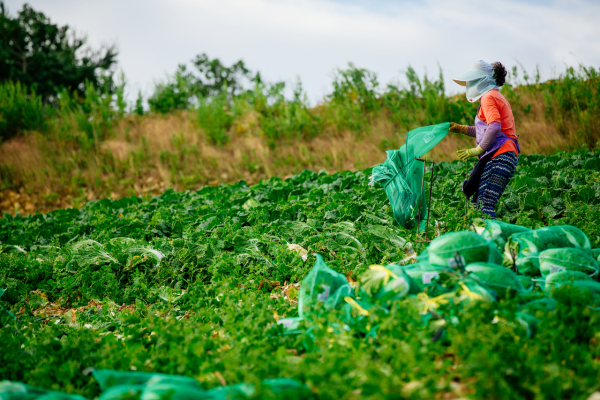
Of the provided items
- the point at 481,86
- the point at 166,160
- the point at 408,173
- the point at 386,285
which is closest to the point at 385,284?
the point at 386,285

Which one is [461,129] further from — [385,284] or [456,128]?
[385,284]

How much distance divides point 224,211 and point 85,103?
32.7ft

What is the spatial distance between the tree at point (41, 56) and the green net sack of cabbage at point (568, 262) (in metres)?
23.9

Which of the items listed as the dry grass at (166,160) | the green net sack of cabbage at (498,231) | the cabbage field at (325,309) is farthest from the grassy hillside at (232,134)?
the green net sack of cabbage at (498,231)

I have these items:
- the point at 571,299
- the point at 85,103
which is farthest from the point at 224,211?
the point at 85,103

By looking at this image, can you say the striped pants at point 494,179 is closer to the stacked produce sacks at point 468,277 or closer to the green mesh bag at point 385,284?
the stacked produce sacks at point 468,277

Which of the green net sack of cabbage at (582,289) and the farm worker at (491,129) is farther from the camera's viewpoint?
the farm worker at (491,129)

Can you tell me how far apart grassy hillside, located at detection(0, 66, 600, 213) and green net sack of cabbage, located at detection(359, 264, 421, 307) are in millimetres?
6848

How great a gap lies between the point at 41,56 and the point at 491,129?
25035mm

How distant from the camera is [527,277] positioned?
251 centimetres

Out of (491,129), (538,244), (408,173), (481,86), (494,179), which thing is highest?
(481,86)

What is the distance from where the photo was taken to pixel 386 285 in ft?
7.63

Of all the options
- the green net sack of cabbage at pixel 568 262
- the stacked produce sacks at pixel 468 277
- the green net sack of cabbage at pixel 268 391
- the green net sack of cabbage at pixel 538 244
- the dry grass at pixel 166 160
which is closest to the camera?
the green net sack of cabbage at pixel 268 391

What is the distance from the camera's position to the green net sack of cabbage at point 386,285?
2.28 m
